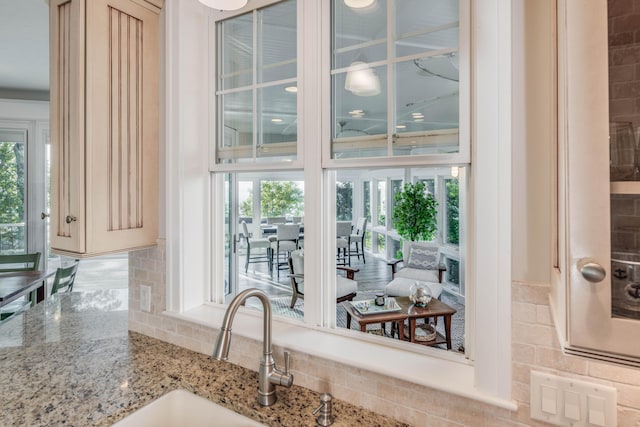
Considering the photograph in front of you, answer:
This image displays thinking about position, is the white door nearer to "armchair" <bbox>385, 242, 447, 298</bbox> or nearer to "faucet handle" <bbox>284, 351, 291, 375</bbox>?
"faucet handle" <bbox>284, 351, 291, 375</bbox>

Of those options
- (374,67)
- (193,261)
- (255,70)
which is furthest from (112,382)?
(374,67)

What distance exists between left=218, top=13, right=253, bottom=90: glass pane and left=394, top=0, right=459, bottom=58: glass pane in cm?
72

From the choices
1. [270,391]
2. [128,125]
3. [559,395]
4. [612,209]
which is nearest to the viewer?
[612,209]

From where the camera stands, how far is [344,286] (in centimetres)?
162

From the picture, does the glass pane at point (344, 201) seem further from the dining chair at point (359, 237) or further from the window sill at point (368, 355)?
the window sill at point (368, 355)

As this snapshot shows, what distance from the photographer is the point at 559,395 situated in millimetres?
919

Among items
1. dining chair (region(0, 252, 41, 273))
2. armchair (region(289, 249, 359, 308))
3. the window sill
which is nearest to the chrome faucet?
the window sill

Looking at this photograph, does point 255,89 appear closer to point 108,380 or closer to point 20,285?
point 108,380

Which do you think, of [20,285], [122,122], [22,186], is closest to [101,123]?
[122,122]

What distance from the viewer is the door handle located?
1.91 feet

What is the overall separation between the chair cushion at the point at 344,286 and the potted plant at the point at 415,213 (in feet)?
1.08

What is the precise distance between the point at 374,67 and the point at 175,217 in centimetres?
109

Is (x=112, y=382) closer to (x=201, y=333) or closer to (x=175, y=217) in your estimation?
(x=201, y=333)

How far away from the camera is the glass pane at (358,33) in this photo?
133cm
